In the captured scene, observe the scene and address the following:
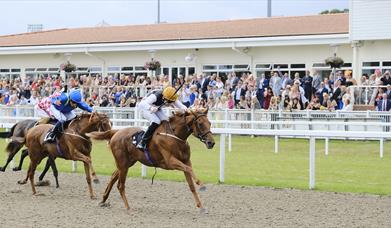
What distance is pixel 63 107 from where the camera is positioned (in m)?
12.1

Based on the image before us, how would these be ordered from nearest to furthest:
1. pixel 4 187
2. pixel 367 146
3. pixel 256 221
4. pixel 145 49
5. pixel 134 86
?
pixel 256 221
pixel 4 187
pixel 367 146
pixel 134 86
pixel 145 49

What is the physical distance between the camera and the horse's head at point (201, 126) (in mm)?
9422

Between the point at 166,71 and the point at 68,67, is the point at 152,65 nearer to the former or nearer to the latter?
the point at 166,71

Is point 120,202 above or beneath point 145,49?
beneath

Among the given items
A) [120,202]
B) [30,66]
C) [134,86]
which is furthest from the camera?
[30,66]

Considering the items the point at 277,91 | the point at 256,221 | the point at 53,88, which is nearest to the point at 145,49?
the point at 53,88

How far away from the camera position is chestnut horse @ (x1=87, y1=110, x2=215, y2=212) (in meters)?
9.48

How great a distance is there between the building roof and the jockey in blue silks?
15.0 meters

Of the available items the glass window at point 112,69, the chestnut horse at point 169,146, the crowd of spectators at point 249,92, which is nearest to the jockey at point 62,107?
the chestnut horse at point 169,146

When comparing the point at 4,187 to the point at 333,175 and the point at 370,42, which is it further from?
the point at 370,42

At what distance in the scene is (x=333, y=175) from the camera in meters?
13.0

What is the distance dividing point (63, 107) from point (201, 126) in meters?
3.38

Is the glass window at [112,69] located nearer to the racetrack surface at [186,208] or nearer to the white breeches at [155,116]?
the racetrack surface at [186,208]

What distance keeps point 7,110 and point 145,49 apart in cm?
746
